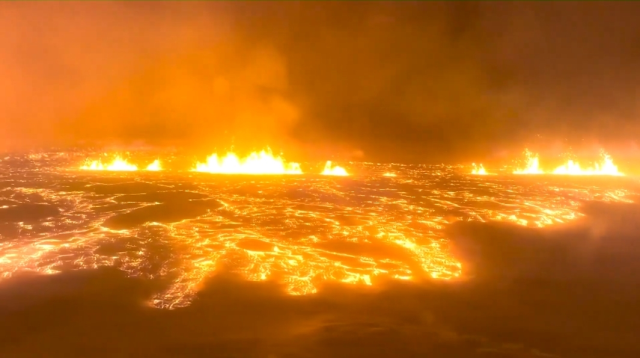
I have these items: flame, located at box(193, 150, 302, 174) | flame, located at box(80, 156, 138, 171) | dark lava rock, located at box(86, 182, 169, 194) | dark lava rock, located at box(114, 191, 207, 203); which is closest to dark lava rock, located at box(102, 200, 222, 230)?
dark lava rock, located at box(114, 191, 207, 203)

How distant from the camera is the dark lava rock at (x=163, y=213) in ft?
57.2

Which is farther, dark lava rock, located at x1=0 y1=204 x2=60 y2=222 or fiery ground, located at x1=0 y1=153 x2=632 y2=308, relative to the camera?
dark lava rock, located at x1=0 y1=204 x2=60 y2=222

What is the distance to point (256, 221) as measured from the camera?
60.0 feet

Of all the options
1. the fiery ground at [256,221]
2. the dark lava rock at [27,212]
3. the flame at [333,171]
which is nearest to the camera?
the fiery ground at [256,221]

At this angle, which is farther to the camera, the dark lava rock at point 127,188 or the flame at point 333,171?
the flame at point 333,171

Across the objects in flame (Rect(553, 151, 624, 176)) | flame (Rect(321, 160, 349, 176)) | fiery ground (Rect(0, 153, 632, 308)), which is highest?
flame (Rect(553, 151, 624, 176))

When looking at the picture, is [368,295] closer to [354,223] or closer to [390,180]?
[354,223]

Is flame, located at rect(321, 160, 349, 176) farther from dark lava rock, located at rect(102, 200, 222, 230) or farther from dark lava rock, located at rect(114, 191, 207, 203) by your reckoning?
dark lava rock, located at rect(102, 200, 222, 230)

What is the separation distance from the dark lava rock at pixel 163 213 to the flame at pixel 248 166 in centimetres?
1568

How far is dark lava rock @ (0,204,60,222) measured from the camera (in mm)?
18058

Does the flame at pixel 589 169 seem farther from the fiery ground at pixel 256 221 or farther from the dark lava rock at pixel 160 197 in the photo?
the dark lava rock at pixel 160 197

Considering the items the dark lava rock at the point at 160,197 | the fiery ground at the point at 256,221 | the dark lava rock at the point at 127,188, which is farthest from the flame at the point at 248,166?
the dark lava rock at the point at 160,197

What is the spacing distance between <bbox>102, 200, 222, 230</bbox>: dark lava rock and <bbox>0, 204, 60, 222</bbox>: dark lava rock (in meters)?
2.99

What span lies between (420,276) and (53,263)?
9783 mm
